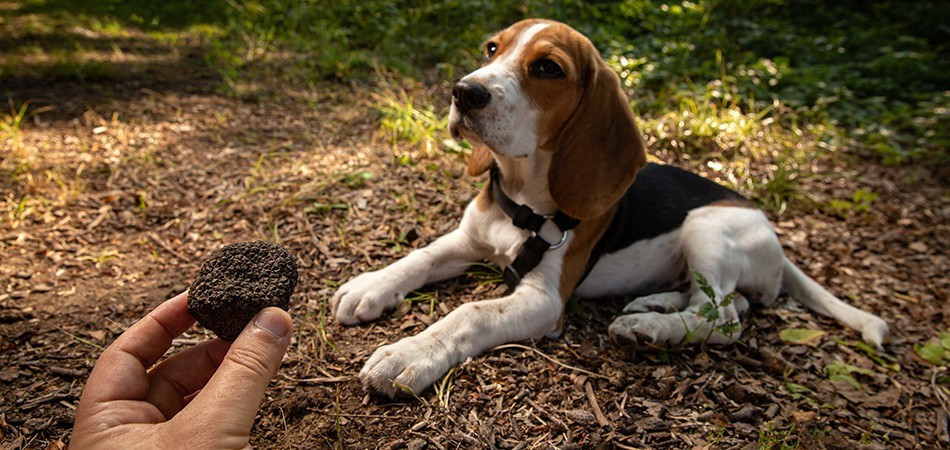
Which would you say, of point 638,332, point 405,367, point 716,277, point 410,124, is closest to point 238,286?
point 405,367

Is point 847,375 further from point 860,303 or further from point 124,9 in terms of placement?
point 124,9

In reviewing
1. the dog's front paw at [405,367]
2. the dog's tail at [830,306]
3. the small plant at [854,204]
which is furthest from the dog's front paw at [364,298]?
the small plant at [854,204]

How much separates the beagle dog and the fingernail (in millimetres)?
858

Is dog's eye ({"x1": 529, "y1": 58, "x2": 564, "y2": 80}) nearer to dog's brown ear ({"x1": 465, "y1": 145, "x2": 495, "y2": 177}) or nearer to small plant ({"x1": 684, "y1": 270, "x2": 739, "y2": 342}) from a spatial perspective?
dog's brown ear ({"x1": 465, "y1": 145, "x2": 495, "y2": 177})

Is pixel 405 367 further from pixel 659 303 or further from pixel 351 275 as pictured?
pixel 659 303

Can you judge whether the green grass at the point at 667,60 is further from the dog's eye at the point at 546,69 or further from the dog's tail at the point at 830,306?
the dog's eye at the point at 546,69

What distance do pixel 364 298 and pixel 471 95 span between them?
47.2 inches

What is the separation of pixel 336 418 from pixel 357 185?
2.27 m

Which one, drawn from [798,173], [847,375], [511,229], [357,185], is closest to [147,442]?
[511,229]

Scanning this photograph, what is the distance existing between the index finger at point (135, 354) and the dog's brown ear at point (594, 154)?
1.88 meters

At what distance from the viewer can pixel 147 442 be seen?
1.56 m

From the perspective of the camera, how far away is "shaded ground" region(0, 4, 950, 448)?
2582mm

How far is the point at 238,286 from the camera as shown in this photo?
192cm

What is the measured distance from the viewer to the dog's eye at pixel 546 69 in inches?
117
